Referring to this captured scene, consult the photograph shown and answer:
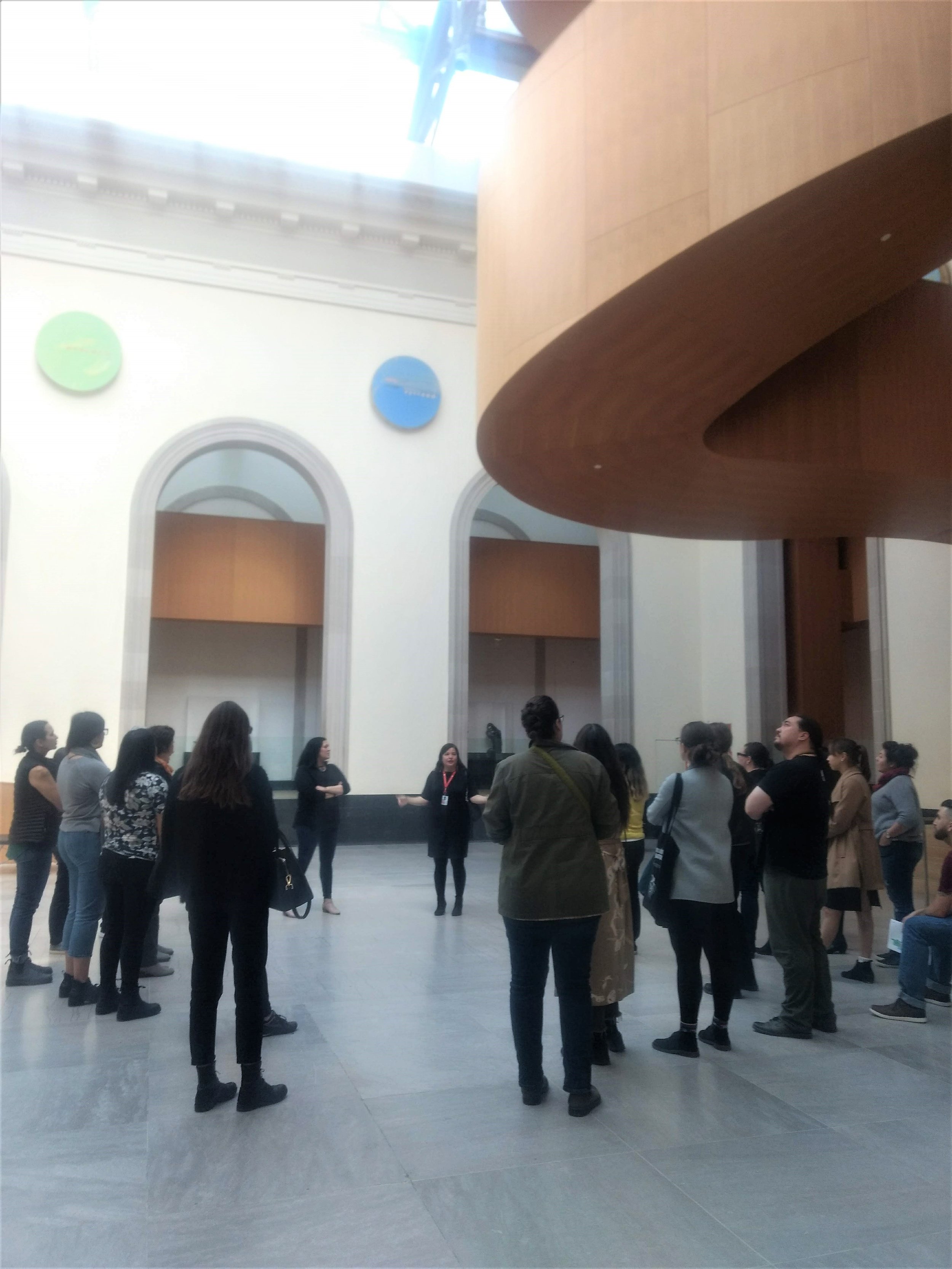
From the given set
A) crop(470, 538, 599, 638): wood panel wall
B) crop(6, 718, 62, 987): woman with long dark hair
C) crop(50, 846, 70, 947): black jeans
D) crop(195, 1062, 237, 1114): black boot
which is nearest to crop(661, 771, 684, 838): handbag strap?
crop(195, 1062, 237, 1114): black boot

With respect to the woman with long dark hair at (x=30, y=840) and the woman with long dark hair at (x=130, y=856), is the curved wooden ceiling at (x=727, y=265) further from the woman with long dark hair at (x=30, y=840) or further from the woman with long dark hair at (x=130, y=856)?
the woman with long dark hair at (x=30, y=840)

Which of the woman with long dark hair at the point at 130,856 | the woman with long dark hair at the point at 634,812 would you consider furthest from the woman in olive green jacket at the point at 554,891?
the woman with long dark hair at the point at 130,856

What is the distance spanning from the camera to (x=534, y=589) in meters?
17.6

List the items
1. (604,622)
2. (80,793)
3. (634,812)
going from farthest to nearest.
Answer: (604,622) → (634,812) → (80,793)

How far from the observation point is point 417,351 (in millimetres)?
15195

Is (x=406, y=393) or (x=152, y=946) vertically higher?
(x=406, y=393)

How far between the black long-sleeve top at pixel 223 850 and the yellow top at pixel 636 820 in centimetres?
272

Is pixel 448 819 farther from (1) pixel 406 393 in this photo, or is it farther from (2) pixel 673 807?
(1) pixel 406 393

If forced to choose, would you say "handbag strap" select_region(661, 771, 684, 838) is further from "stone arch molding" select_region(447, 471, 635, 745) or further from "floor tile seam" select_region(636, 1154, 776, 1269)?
"stone arch molding" select_region(447, 471, 635, 745)

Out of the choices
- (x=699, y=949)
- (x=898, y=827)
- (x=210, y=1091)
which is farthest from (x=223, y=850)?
(x=898, y=827)

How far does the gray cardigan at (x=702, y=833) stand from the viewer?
4473 millimetres

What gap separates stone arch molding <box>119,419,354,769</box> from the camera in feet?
43.3

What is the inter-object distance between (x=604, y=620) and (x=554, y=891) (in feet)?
40.0

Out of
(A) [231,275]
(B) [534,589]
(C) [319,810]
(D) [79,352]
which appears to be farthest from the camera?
(B) [534,589]
